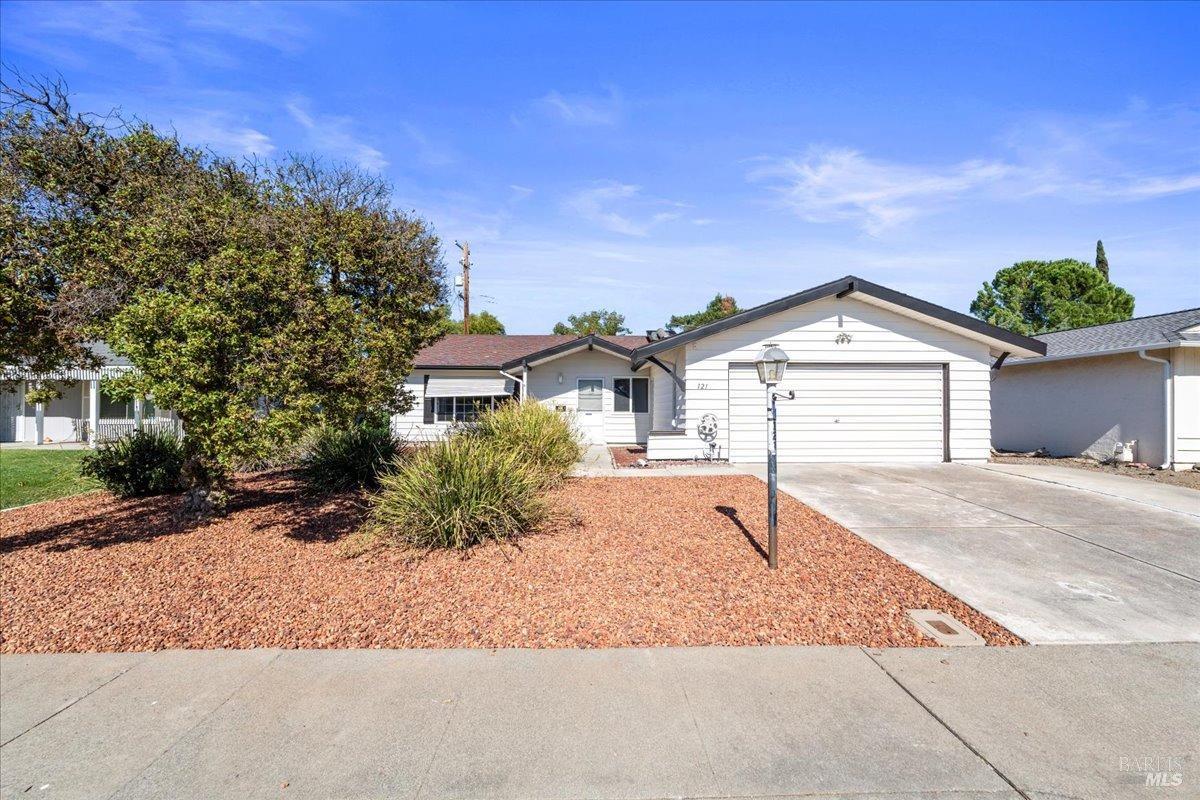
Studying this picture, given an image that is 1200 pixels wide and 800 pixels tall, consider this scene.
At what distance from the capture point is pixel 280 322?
20.5 feet

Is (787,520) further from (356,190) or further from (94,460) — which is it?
(94,460)

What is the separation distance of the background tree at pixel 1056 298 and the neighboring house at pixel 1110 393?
1849 centimetres

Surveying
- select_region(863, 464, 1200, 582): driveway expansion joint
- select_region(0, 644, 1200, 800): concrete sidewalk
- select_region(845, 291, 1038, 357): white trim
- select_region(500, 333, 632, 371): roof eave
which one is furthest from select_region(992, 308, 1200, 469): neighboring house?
select_region(0, 644, 1200, 800): concrete sidewalk

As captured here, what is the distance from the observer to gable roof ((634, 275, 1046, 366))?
12.3 m

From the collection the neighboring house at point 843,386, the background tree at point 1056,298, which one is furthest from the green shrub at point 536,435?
the background tree at point 1056,298

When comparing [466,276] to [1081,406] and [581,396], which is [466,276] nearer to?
[581,396]

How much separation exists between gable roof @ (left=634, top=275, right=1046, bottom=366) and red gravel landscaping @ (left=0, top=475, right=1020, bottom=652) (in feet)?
18.2

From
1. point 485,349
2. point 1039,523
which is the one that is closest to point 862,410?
point 1039,523

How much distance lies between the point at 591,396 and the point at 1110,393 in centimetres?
1316

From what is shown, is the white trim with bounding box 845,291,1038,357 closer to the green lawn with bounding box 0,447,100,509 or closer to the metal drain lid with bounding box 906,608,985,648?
the metal drain lid with bounding box 906,608,985,648

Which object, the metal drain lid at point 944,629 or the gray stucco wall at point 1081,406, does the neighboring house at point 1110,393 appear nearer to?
the gray stucco wall at point 1081,406

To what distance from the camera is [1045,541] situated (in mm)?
6617

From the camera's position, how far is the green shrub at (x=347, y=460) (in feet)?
33.0

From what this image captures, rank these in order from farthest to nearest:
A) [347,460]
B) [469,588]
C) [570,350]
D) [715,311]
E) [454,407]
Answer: [715,311] → [454,407] → [570,350] → [347,460] → [469,588]
